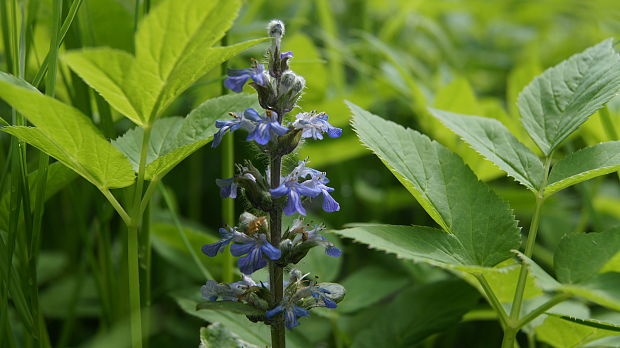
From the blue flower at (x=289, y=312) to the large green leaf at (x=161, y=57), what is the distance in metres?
0.36

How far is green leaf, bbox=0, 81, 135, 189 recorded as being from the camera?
833 mm

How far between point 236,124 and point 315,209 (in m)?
1.35

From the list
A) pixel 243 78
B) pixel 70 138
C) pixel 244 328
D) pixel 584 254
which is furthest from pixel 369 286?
pixel 70 138

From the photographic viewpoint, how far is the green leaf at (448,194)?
40.3 inches

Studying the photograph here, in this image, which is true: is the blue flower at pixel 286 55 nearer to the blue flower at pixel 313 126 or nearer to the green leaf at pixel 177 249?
the blue flower at pixel 313 126

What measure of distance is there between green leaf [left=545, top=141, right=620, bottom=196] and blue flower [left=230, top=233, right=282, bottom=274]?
50 centimetres

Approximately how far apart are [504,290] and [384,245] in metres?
0.47

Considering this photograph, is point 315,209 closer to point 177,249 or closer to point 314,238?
point 177,249

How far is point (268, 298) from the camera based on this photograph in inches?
40.8

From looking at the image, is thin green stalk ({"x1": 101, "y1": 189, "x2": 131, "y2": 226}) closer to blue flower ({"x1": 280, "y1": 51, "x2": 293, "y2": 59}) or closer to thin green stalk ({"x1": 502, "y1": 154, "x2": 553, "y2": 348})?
blue flower ({"x1": 280, "y1": 51, "x2": 293, "y2": 59})

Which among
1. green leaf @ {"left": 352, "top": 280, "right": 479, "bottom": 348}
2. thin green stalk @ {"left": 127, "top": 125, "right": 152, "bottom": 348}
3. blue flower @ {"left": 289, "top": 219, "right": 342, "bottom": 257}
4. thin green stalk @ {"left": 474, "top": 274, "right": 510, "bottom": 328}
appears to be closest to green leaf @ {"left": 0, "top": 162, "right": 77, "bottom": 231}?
thin green stalk @ {"left": 127, "top": 125, "right": 152, "bottom": 348}

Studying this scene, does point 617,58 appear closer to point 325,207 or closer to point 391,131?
point 391,131

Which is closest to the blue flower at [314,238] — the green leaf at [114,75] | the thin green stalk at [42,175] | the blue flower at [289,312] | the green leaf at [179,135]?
the blue flower at [289,312]

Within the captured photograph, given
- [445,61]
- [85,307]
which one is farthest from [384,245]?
[445,61]
